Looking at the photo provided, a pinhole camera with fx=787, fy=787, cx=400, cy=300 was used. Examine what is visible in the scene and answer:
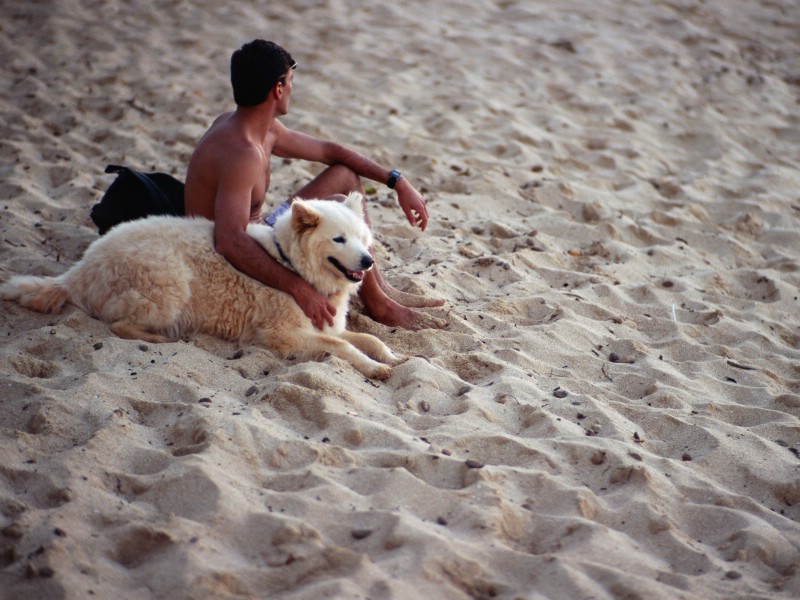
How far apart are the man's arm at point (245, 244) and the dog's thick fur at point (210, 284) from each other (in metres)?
0.06

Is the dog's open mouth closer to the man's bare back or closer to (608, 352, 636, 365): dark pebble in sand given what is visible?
the man's bare back

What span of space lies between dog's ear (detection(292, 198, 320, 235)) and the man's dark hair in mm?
Answer: 719

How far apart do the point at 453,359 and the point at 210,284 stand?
1.36m

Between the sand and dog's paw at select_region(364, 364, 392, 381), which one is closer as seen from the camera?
the sand

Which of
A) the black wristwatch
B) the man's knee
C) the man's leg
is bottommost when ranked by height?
the man's leg

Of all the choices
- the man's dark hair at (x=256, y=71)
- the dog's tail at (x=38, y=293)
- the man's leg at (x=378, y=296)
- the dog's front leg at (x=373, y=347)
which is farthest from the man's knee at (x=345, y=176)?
the dog's tail at (x=38, y=293)

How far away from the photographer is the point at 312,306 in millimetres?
4230

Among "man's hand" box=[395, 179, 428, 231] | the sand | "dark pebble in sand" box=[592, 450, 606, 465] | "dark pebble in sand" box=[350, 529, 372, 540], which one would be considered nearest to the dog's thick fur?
the sand

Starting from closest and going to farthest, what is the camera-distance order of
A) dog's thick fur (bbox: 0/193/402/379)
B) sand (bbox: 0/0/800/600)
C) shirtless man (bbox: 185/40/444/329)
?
1. sand (bbox: 0/0/800/600)
2. dog's thick fur (bbox: 0/193/402/379)
3. shirtless man (bbox: 185/40/444/329)

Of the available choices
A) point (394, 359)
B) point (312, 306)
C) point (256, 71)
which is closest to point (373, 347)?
point (394, 359)

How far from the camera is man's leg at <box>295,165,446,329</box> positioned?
456cm

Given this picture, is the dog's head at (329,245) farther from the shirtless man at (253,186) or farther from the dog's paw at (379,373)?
the dog's paw at (379,373)

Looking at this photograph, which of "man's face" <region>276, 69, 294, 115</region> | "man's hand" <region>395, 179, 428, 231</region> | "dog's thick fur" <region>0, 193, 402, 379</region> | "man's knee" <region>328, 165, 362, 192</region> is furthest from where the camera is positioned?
"man's knee" <region>328, 165, 362, 192</region>

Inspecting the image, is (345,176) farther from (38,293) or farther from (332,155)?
(38,293)
